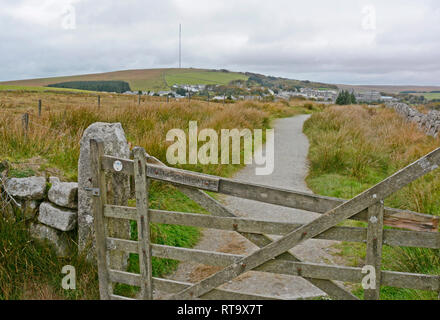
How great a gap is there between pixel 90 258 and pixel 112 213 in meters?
0.96

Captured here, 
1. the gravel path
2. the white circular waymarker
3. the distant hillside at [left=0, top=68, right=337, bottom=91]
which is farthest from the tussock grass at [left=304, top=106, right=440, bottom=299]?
the distant hillside at [left=0, top=68, right=337, bottom=91]

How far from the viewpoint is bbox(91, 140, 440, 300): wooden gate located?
8.82 ft

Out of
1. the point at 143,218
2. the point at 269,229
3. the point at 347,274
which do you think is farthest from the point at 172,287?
the point at 347,274

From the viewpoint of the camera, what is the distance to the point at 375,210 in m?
2.65

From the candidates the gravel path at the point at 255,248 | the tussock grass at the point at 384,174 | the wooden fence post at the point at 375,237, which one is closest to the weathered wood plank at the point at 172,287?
the gravel path at the point at 255,248

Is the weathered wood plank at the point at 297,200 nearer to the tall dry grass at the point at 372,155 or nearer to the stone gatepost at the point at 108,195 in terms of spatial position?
the stone gatepost at the point at 108,195

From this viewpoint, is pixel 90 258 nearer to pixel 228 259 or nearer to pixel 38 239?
pixel 38 239

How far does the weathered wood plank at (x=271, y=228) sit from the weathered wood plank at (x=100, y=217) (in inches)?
3.5

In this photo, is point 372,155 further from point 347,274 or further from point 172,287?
point 172,287

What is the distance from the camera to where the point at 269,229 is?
297 centimetres

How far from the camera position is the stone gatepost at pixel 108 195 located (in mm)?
3797

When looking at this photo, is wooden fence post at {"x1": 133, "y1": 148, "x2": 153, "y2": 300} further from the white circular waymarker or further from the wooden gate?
the white circular waymarker

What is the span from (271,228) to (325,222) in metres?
0.43
